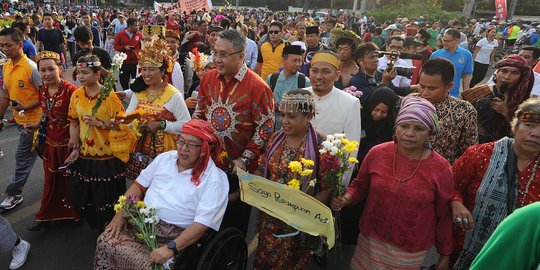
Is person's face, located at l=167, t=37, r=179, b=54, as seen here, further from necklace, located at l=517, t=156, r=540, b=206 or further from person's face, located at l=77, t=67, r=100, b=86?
necklace, located at l=517, t=156, r=540, b=206

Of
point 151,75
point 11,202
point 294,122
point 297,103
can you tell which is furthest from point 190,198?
point 11,202

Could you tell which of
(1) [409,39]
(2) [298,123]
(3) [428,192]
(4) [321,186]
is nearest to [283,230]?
(4) [321,186]

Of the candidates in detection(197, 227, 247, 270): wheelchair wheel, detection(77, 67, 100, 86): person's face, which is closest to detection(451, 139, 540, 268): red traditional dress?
detection(197, 227, 247, 270): wheelchair wheel

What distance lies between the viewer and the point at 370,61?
4.57m

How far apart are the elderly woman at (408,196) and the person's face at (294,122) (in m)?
0.52

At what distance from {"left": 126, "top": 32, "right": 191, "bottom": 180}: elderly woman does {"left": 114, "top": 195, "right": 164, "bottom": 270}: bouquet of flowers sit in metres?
0.81

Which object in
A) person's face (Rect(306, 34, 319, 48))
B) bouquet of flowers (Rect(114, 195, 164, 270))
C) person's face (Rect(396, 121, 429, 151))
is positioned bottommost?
bouquet of flowers (Rect(114, 195, 164, 270))

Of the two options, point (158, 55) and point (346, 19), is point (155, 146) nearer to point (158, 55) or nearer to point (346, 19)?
point (158, 55)

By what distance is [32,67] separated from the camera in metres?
4.06

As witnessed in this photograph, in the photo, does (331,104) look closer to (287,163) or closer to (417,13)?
(287,163)

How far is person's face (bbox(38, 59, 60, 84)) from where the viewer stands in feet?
11.8

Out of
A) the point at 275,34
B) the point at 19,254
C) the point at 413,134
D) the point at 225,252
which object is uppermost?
the point at 275,34

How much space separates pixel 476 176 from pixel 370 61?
2475 millimetres

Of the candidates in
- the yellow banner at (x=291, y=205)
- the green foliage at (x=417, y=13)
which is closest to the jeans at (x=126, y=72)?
the yellow banner at (x=291, y=205)
